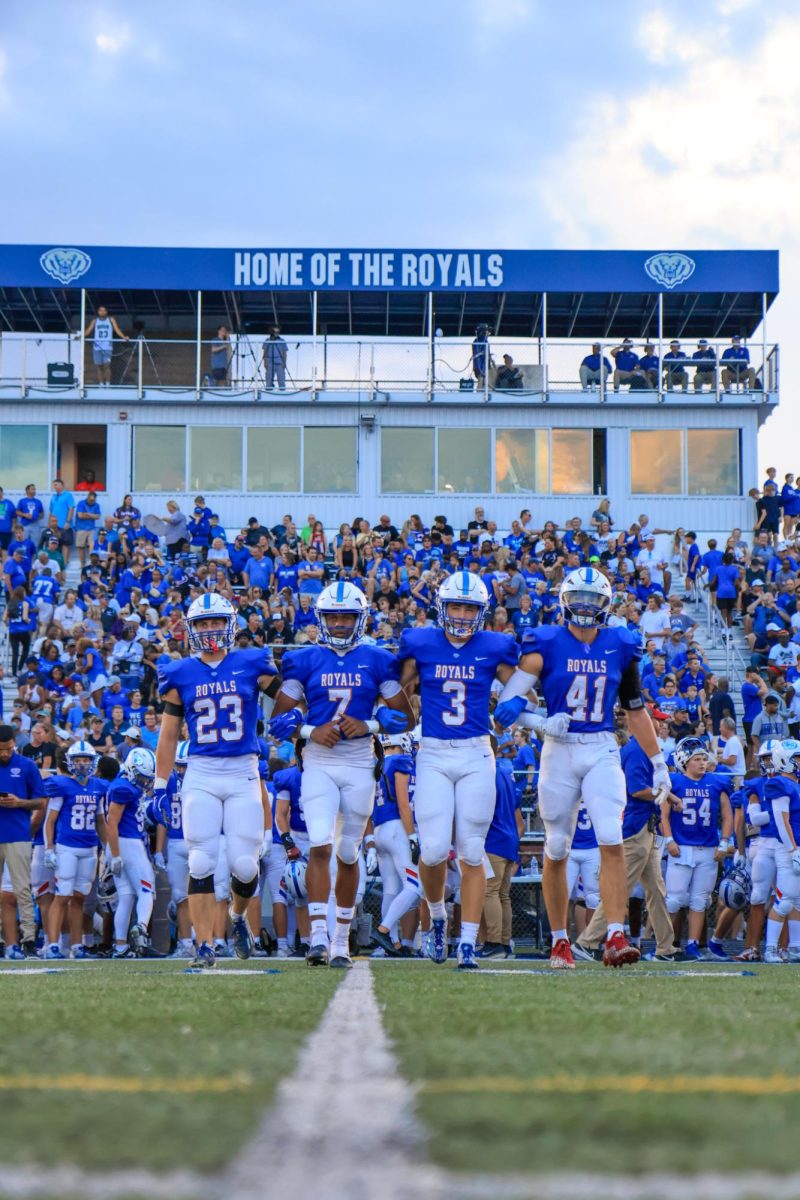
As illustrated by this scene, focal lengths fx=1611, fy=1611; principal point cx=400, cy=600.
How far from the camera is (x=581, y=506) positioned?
31.3m

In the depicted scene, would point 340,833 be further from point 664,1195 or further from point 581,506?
point 581,506

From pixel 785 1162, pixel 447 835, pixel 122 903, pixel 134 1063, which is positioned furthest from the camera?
pixel 122 903

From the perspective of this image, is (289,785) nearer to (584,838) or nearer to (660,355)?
(584,838)

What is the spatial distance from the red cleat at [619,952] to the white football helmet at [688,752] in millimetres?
5423

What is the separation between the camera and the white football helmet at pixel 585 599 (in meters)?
8.55

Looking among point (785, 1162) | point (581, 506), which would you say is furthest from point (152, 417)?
point (785, 1162)

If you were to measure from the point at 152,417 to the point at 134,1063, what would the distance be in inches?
1137

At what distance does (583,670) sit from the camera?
846cm

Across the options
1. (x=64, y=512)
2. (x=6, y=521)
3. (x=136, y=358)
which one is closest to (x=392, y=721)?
(x=6, y=521)

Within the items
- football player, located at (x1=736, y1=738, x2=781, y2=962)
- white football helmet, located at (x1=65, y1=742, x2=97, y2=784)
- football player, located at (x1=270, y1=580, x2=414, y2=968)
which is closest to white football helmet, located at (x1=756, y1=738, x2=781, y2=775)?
football player, located at (x1=736, y1=738, x2=781, y2=962)

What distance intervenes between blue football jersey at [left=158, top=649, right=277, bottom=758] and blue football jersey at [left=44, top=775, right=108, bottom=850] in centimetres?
507

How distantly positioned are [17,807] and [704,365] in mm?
21903

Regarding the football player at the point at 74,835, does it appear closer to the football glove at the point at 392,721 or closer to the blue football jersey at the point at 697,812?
the football glove at the point at 392,721

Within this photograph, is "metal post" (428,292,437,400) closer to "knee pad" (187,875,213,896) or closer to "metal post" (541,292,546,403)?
"metal post" (541,292,546,403)
